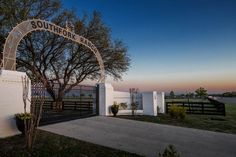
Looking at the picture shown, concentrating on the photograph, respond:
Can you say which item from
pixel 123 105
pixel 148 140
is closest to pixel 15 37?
pixel 148 140

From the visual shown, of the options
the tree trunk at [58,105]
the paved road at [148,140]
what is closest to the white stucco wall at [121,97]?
the paved road at [148,140]

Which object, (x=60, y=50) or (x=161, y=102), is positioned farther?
(x=60, y=50)

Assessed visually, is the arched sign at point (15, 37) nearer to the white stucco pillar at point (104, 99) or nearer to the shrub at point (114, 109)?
the white stucco pillar at point (104, 99)

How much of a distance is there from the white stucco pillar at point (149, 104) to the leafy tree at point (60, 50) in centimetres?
729

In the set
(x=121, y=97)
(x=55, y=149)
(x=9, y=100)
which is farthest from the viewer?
(x=121, y=97)

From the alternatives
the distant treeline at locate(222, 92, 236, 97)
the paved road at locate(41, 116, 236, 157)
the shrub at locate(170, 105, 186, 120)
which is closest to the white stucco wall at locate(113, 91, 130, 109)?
Result: the shrub at locate(170, 105, 186, 120)

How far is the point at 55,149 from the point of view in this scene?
527cm

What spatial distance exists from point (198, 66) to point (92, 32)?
10.7 metres

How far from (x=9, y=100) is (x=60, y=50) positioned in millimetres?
12721

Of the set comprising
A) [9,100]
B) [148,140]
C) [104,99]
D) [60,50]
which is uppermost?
[60,50]

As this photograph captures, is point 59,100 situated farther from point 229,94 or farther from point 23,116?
point 229,94

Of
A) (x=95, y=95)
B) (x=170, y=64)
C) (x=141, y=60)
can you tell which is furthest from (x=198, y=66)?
(x=95, y=95)

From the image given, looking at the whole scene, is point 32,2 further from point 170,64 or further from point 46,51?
point 170,64

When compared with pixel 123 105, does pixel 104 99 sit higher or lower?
higher
